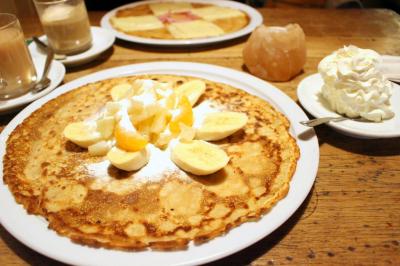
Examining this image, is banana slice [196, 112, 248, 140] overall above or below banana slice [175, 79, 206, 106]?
below

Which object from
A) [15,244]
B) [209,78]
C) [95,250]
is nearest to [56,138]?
[15,244]

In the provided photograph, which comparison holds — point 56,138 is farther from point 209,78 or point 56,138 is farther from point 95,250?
point 209,78

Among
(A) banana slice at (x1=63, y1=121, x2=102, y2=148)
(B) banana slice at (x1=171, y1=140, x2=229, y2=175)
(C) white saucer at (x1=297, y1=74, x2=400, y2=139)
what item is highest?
(A) banana slice at (x1=63, y1=121, x2=102, y2=148)

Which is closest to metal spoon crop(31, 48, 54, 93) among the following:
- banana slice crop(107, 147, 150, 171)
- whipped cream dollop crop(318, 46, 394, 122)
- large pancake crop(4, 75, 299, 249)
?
large pancake crop(4, 75, 299, 249)

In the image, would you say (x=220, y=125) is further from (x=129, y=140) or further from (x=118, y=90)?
(x=118, y=90)

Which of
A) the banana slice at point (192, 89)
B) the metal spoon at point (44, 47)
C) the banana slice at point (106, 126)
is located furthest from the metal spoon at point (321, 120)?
the metal spoon at point (44, 47)

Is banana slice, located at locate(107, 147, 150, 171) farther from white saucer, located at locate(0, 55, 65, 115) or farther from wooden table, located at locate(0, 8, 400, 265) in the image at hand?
white saucer, located at locate(0, 55, 65, 115)

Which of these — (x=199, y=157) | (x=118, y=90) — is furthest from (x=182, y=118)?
(x=118, y=90)
